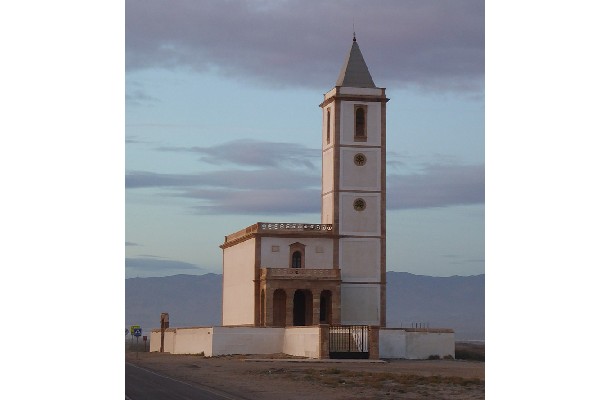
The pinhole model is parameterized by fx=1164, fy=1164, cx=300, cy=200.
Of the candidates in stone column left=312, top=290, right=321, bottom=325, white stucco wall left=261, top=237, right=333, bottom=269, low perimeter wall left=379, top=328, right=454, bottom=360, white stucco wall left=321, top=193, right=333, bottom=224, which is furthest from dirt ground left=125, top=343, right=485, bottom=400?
white stucco wall left=321, top=193, right=333, bottom=224

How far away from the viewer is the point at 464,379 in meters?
36.2

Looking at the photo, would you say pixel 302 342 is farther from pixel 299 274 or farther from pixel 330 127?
pixel 330 127

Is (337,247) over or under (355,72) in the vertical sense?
under

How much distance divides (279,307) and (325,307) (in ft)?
7.99

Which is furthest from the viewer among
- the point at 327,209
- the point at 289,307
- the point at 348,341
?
the point at 327,209

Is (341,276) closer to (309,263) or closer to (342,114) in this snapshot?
(309,263)

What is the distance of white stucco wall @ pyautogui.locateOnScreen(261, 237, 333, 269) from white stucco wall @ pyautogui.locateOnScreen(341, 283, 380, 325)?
1755 millimetres

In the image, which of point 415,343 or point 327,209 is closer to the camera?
point 415,343

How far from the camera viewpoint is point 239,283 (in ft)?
217

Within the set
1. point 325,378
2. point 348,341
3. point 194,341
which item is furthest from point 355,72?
point 325,378

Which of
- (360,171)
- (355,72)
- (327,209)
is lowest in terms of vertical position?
(327,209)

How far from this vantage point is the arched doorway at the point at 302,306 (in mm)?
61312

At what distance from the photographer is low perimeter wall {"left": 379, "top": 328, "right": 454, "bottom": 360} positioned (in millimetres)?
55250
